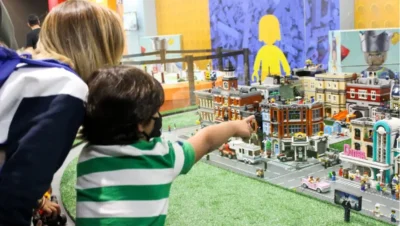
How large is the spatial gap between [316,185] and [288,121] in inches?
13.1

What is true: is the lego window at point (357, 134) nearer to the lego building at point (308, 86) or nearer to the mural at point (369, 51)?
the mural at point (369, 51)

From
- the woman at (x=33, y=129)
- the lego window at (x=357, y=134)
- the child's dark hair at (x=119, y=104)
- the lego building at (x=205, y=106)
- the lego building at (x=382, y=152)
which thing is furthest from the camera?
the lego building at (x=205, y=106)

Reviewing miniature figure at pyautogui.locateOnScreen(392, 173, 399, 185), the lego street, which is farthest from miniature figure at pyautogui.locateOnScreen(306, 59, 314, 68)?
miniature figure at pyautogui.locateOnScreen(392, 173, 399, 185)

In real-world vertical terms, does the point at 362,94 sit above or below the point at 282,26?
below

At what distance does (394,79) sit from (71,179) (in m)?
1.07

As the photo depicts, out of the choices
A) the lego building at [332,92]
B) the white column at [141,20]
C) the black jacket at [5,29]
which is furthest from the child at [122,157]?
the white column at [141,20]

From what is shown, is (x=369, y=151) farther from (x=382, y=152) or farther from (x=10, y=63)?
(x=10, y=63)

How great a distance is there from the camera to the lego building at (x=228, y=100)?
1.72 metres

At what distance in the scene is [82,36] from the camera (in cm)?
72

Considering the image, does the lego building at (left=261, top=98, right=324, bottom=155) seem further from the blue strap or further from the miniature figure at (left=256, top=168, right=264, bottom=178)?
the blue strap

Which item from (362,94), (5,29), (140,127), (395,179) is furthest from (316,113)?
(5,29)

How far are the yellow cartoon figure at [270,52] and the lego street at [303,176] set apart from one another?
0.32 m

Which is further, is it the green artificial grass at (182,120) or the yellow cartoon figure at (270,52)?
the green artificial grass at (182,120)

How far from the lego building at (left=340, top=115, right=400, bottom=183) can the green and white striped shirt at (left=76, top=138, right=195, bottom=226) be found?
821 mm
